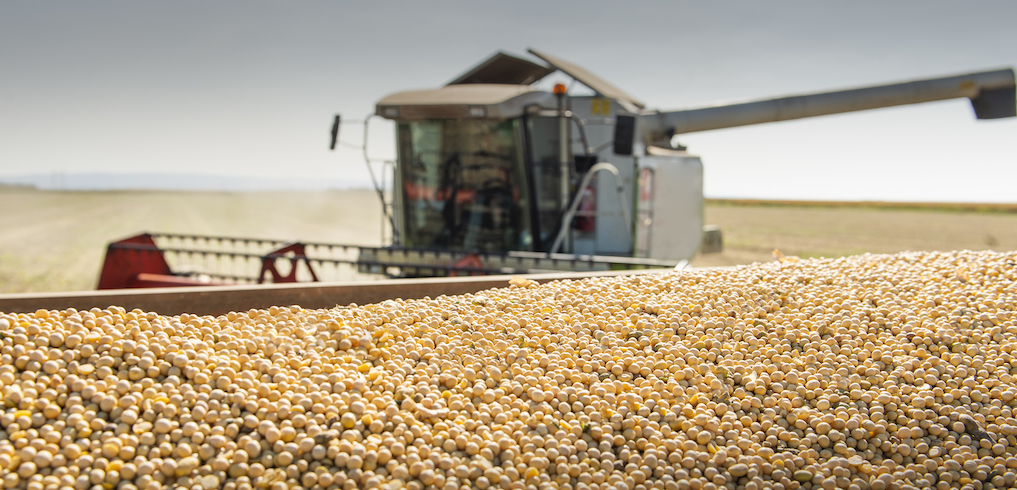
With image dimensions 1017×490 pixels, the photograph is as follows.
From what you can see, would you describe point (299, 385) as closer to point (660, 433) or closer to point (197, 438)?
point (197, 438)

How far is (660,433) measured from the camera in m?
1.70

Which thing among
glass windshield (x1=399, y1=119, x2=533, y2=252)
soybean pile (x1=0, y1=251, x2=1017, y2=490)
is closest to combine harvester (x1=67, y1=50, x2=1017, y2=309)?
glass windshield (x1=399, y1=119, x2=533, y2=252)

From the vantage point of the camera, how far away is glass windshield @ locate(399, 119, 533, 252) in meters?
5.39

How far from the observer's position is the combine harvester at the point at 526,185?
16.6ft

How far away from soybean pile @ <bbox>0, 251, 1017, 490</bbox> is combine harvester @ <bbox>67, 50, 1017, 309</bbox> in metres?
2.32

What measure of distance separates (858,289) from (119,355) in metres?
2.74

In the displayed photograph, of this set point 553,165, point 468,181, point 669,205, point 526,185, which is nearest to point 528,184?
point 526,185

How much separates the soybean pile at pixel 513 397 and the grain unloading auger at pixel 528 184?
7.48 feet

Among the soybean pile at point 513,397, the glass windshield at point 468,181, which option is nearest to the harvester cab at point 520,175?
the glass windshield at point 468,181

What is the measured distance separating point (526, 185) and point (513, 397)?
148 inches

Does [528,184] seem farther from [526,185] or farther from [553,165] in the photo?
[553,165]

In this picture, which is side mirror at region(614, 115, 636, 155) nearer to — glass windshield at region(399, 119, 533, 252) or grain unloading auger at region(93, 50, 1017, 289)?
grain unloading auger at region(93, 50, 1017, 289)

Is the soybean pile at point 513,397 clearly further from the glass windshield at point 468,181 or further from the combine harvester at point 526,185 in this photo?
the glass windshield at point 468,181

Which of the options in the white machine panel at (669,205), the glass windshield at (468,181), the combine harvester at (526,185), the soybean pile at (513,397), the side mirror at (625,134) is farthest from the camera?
the white machine panel at (669,205)
